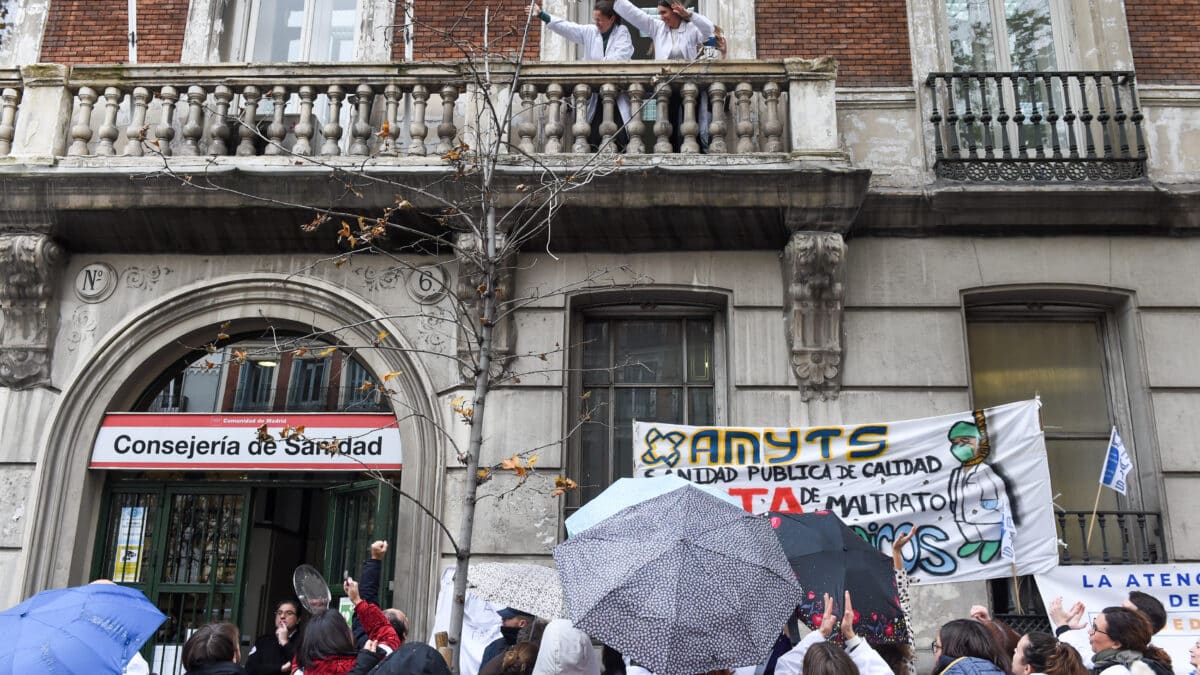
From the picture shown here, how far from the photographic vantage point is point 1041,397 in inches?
390

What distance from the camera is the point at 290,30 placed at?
1157 centimetres

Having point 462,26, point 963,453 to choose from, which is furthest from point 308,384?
point 963,453

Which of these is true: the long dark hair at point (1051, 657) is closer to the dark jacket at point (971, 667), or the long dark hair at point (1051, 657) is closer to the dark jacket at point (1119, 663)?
the dark jacket at point (971, 667)

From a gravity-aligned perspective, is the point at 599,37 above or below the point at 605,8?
below

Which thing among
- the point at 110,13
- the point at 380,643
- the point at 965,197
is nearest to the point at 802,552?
the point at 380,643

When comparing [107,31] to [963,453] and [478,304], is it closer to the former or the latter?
[478,304]

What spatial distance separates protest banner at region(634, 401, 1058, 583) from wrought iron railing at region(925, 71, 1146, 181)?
267cm

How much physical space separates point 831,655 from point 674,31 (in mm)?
7288

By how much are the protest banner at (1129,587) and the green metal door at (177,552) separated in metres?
7.21

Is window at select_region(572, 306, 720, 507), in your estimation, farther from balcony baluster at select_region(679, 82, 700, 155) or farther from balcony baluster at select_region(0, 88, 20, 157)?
balcony baluster at select_region(0, 88, 20, 157)

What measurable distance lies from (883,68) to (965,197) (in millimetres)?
1796

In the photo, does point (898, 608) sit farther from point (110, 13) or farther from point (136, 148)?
point (110, 13)

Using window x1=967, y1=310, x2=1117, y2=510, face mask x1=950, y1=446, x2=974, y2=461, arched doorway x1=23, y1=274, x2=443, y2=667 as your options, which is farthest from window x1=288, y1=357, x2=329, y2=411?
window x1=967, y1=310, x2=1117, y2=510

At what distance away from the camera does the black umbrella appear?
5.51 meters
